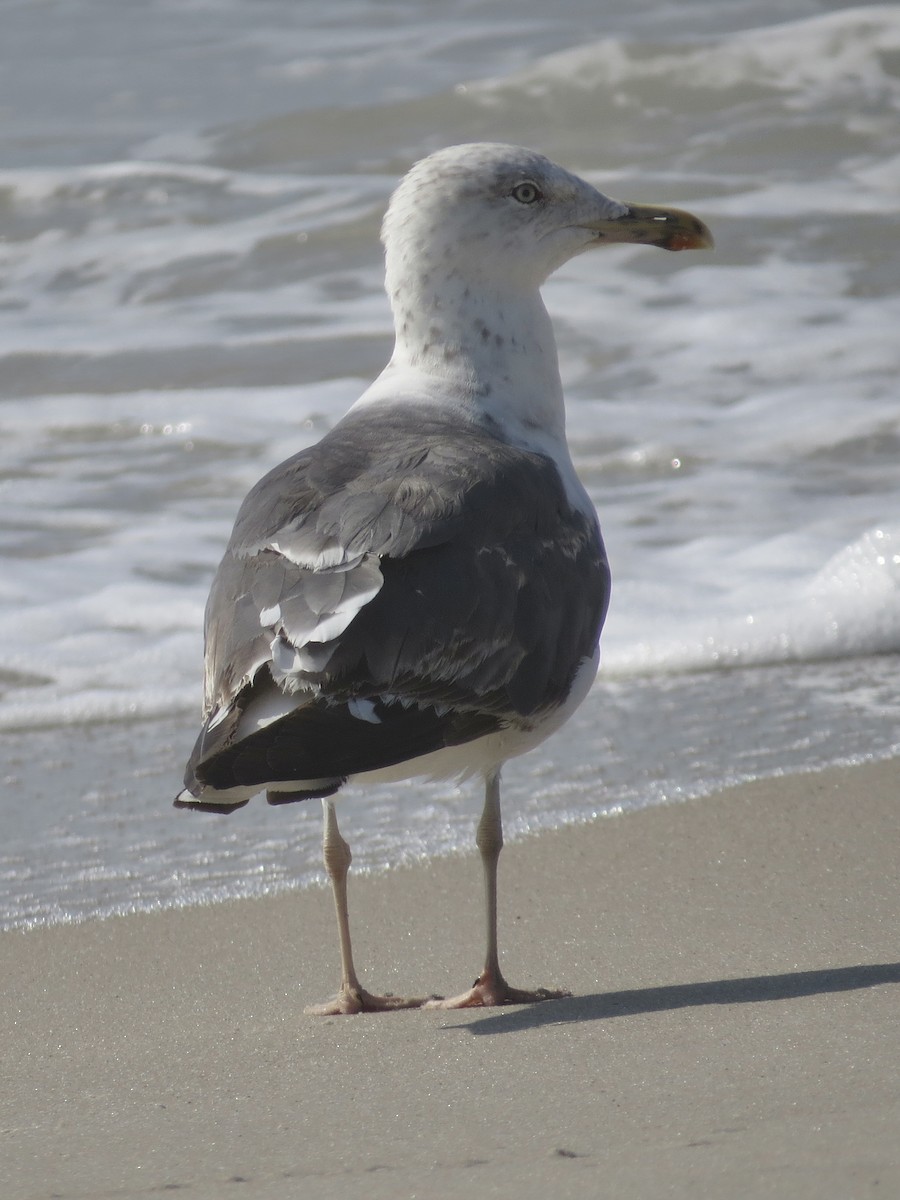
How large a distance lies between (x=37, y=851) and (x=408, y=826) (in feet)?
3.07

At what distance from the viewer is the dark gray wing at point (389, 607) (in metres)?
2.88

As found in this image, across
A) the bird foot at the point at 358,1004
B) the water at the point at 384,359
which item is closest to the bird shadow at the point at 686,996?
the bird foot at the point at 358,1004

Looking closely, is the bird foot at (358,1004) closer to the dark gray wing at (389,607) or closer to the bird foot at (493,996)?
the bird foot at (493,996)

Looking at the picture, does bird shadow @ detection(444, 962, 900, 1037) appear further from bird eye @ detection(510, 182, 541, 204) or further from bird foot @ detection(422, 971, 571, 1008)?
bird eye @ detection(510, 182, 541, 204)

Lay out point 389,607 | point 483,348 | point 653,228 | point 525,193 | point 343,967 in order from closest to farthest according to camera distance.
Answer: point 389,607 < point 343,967 < point 483,348 < point 525,193 < point 653,228

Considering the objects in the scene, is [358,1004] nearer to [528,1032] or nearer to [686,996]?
[528,1032]

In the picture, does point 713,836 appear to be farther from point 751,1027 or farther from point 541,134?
point 541,134

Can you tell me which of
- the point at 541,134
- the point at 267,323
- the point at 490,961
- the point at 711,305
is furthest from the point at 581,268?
the point at 490,961

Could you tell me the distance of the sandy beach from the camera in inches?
91.7

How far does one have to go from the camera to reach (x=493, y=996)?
3352mm

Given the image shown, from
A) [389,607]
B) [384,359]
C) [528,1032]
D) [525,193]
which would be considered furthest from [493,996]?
[384,359]

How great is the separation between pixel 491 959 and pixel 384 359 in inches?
263

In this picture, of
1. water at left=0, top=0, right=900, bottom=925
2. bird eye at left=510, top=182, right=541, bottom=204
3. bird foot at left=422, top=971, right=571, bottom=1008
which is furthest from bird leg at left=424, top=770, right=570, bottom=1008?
bird eye at left=510, top=182, right=541, bottom=204

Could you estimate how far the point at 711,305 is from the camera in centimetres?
1024
